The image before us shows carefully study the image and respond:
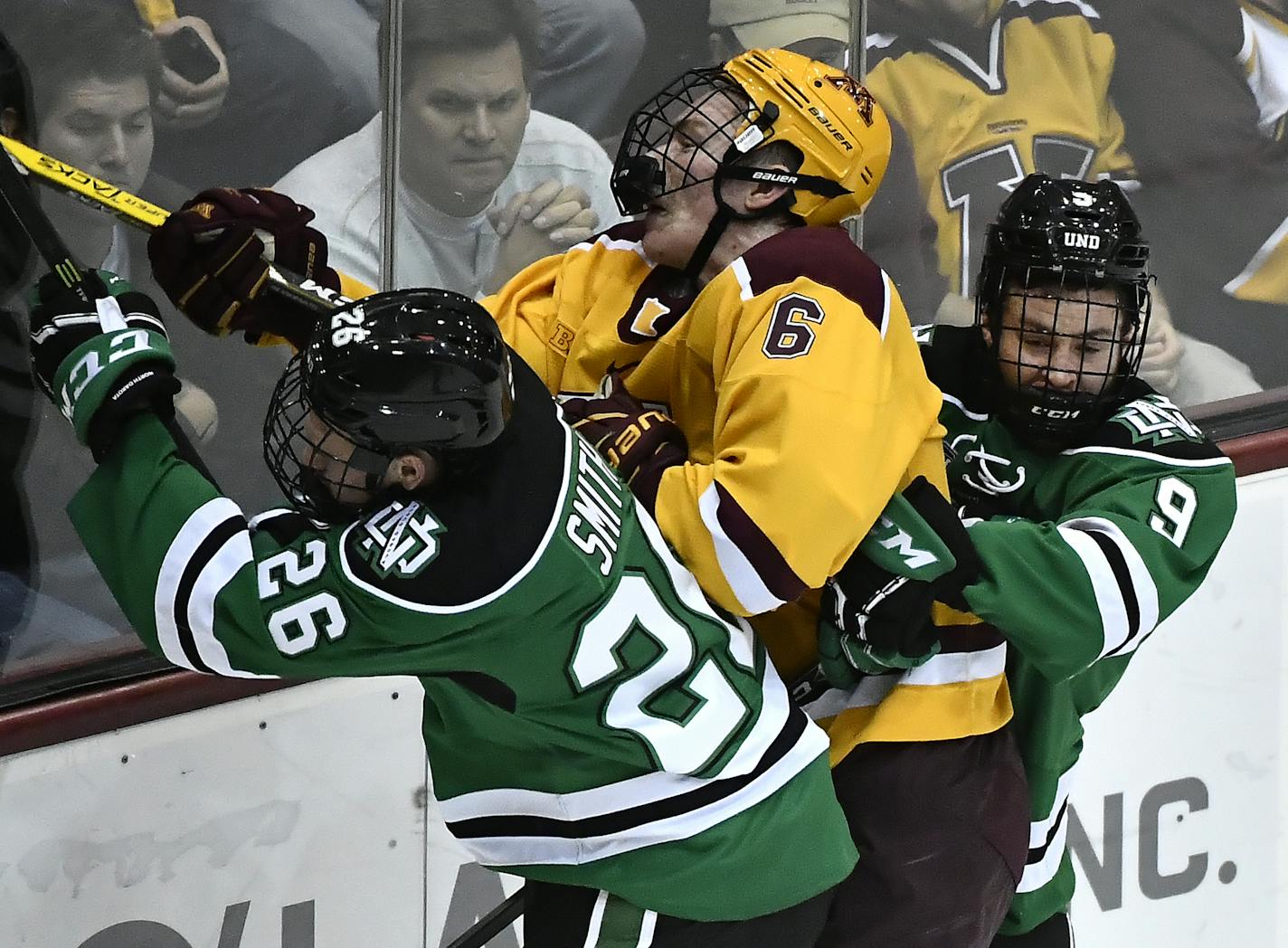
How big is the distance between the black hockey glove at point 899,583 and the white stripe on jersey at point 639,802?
0.10 metres

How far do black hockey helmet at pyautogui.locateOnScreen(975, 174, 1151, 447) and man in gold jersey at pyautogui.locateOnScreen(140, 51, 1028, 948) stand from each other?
6.0 inches

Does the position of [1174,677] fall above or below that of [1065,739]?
below

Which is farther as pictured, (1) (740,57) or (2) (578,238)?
(2) (578,238)

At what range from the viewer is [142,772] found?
6.51 ft

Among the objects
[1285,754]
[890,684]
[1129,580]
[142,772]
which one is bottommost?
[1285,754]

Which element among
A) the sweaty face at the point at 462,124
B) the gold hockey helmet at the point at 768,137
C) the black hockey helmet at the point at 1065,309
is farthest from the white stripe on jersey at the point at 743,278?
the sweaty face at the point at 462,124

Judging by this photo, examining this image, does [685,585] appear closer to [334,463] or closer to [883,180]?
[334,463]

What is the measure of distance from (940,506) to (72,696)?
103cm

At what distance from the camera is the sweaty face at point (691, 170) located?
165 centimetres

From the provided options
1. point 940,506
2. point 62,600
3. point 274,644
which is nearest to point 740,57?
point 940,506

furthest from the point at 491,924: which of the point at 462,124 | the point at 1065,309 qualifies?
the point at 462,124

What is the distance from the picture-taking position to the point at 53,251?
4.60 feet

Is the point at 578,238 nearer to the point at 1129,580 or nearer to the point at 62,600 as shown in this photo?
the point at 62,600

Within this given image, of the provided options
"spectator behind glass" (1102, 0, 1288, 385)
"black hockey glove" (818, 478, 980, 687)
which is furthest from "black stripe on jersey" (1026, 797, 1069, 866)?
"spectator behind glass" (1102, 0, 1288, 385)
